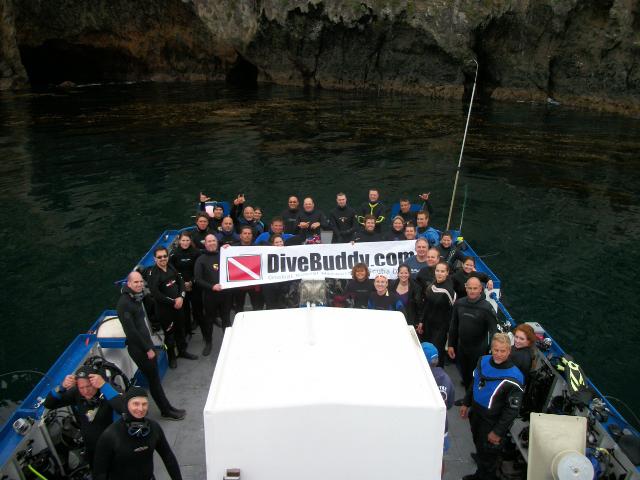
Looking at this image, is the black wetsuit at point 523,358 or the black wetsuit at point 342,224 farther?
the black wetsuit at point 342,224

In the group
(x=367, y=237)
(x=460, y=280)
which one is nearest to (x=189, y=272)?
(x=367, y=237)

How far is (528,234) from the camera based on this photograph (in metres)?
17.2

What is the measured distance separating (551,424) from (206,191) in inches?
717

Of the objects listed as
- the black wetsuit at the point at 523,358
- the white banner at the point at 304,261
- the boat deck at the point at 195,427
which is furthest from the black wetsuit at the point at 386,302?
the black wetsuit at the point at 523,358

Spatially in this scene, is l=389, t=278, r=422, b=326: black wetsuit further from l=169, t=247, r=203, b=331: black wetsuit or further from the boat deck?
l=169, t=247, r=203, b=331: black wetsuit

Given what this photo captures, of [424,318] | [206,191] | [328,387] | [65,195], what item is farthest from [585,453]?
[65,195]

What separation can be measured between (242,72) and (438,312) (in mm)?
60832

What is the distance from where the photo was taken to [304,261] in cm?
894

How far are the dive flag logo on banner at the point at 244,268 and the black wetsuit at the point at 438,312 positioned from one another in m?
2.86

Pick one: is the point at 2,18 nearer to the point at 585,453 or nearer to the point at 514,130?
the point at 514,130

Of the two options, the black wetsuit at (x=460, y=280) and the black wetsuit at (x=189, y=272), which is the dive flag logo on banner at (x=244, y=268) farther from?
the black wetsuit at (x=460, y=280)

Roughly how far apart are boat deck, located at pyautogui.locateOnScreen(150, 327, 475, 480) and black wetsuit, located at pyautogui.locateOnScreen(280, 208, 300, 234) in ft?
10.2

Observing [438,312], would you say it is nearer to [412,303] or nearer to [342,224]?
[412,303]

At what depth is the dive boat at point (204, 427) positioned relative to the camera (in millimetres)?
5156
